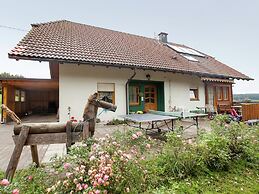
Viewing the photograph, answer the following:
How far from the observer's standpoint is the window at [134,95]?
11695mm

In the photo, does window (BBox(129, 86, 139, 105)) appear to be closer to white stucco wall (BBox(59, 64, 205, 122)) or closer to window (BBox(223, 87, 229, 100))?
white stucco wall (BBox(59, 64, 205, 122))

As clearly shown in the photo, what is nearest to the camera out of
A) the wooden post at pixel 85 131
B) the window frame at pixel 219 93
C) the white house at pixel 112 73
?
the wooden post at pixel 85 131

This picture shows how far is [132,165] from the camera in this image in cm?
253

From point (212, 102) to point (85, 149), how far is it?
48.7 feet

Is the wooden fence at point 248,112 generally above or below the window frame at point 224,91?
below

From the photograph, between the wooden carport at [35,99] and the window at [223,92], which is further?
the window at [223,92]

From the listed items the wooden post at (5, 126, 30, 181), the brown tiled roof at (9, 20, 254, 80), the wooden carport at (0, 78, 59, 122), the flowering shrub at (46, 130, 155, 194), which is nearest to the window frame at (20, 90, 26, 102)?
the wooden carport at (0, 78, 59, 122)

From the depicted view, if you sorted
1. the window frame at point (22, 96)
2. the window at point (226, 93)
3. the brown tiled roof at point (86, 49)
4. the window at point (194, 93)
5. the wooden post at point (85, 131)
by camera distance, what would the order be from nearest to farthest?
the wooden post at point (85, 131), the brown tiled roof at point (86, 49), the window at point (194, 93), the window frame at point (22, 96), the window at point (226, 93)

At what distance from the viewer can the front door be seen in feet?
41.1

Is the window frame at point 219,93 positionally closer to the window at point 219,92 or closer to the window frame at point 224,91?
the window at point 219,92

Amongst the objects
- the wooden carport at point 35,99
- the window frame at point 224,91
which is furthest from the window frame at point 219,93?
the wooden carport at point 35,99

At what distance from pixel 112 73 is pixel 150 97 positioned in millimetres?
3730

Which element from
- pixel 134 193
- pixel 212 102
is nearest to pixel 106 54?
pixel 134 193

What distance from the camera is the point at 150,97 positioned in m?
12.7
